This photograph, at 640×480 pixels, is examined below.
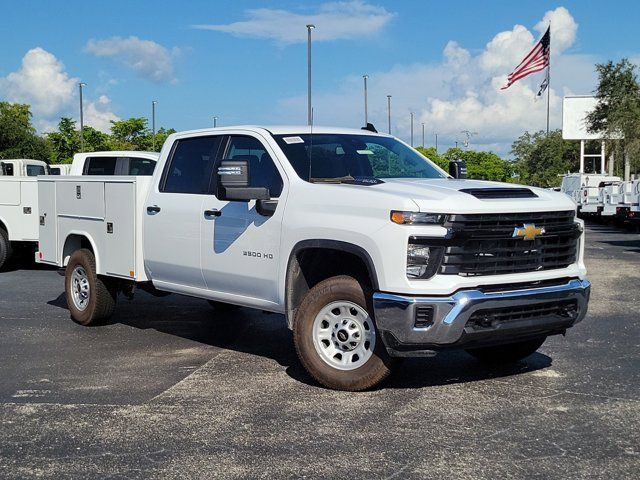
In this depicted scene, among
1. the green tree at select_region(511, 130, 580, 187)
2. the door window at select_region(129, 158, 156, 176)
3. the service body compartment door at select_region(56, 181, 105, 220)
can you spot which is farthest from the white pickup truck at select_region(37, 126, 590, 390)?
the green tree at select_region(511, 130, 580, 187)

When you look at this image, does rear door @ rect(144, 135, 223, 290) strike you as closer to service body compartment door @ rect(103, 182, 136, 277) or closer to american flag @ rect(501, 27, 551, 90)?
service body compartment door @ rect(103, 182, 136, 277)

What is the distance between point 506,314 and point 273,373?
6.67ft

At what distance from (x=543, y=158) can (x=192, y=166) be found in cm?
6733

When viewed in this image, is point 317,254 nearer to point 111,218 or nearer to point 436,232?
point 436,232

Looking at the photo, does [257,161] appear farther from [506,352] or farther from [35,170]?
[35,170]

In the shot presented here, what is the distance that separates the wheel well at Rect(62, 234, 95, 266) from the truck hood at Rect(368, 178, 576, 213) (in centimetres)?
410

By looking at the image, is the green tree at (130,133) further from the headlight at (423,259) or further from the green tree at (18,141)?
the headlight at (423,259)

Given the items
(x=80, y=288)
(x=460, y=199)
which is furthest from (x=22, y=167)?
(x=460, y=199)

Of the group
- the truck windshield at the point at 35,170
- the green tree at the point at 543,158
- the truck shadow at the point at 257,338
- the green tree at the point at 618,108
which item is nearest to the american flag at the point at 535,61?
the green tree at the point at 618,108

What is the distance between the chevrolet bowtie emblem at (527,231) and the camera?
19.5 feet

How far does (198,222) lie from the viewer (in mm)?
7355

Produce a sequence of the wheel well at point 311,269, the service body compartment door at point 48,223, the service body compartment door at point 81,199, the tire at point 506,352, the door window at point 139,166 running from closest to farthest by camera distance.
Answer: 1. the wheel well at point 311,269
2. the tire at point 506,352
3. the service body compartment door at point 81,199
4. the service body compartment door at point 48,223
5. the door window at point 139,166

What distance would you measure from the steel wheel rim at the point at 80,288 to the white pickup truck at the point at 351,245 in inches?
31.9

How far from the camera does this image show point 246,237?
22.6 ft
